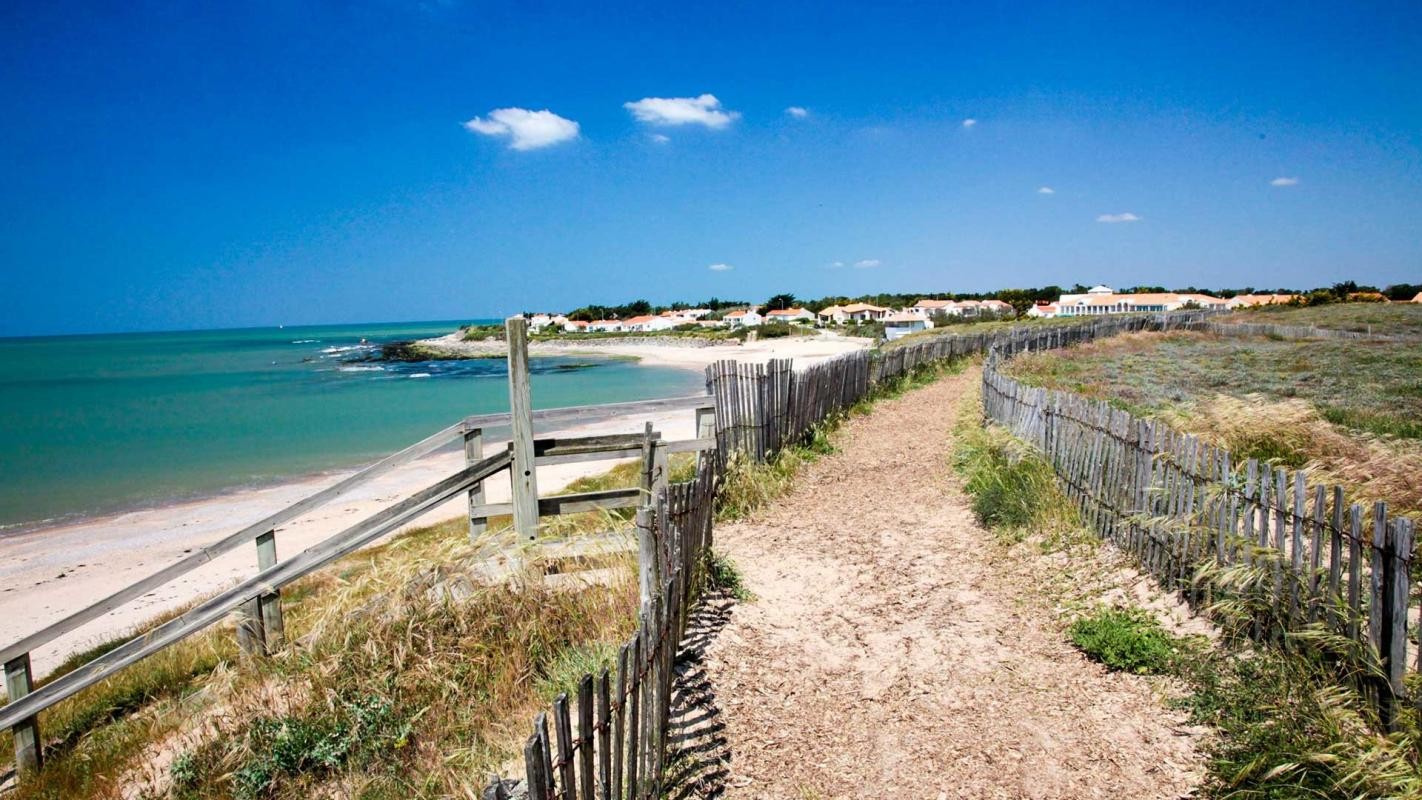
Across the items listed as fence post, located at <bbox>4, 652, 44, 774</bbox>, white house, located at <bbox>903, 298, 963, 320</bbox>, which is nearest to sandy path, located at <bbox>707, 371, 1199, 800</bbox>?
fence post, located at <bbox>4, 652, 44, 774</bbox>

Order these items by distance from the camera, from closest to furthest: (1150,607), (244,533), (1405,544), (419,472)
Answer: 1. (1405,544)
2. (1150,607)
3. (244,533)
4. (419,472)

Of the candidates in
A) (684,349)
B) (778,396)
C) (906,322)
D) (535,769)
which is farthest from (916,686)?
(906,322)

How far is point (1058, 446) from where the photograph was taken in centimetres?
818

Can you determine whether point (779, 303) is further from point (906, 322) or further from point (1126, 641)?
point (1126, 641)

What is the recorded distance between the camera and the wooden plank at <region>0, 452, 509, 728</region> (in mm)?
5109

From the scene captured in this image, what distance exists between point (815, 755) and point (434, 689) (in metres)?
2.57

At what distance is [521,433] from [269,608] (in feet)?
7.99

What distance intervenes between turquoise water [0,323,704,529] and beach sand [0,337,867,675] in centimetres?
231

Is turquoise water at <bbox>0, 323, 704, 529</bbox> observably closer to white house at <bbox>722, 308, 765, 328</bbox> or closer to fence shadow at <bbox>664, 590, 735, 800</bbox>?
fence shadow at <bbox>664, 590, 735, 800</bbox>

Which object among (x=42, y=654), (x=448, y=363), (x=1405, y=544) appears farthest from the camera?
(x=448, y=363)

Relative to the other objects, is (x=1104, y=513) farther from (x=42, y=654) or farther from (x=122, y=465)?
(x=122, y=465)

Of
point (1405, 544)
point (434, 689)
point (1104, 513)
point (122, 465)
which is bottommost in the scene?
point (122, 465)

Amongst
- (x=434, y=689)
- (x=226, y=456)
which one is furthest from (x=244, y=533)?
(x=226, y=456)

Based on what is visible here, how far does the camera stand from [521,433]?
21.6 ft
